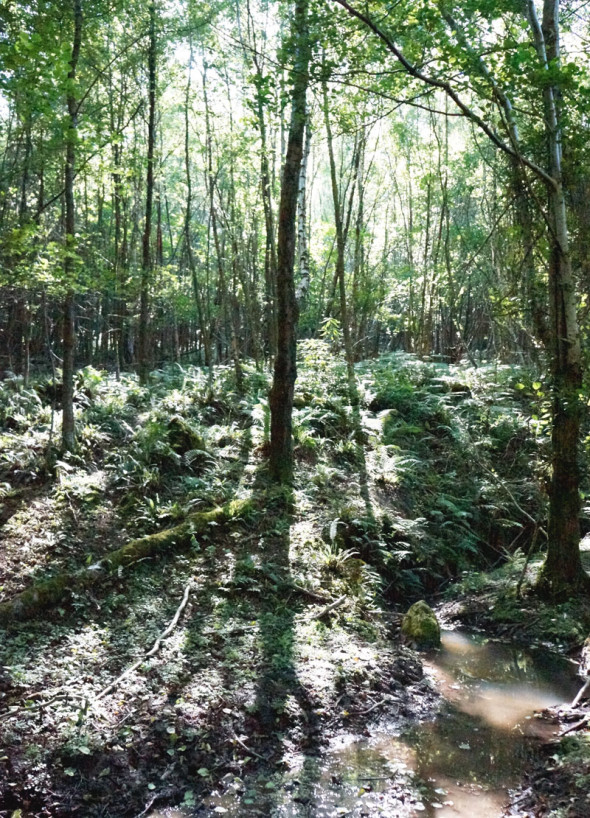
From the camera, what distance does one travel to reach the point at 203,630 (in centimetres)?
600

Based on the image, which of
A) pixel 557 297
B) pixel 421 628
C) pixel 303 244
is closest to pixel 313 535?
pixel 421 628

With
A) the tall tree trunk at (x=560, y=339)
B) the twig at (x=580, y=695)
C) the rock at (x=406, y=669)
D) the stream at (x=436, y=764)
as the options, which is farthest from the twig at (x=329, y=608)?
the tall tree trunk at (x=560, y=339)

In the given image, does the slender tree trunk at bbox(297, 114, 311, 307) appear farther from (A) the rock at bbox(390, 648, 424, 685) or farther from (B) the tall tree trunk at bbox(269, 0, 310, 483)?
(A) the rock at bbox(390, 648, 424, 685)

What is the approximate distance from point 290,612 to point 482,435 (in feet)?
22.2

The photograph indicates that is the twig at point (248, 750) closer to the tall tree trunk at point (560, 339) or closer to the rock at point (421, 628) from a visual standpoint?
the rock at point (421, 628)

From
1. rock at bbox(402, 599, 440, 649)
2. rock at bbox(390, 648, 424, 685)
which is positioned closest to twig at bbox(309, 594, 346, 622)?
rock at bbox(402, 599, 440, 649)

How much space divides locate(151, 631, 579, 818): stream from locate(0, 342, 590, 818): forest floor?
0.17 feet

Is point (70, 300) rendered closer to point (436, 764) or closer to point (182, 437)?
point (182, 437)

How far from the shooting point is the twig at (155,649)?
485 cm

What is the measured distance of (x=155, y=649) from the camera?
18.0ft

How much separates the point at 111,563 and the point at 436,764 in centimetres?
406

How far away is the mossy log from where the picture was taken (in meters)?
5.80

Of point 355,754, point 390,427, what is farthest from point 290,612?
point 390,427

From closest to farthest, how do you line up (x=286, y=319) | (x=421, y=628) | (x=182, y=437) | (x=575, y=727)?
(x=575, y=727), (x=421, y=628), (x=286, y=319), (x=182, y=437)
